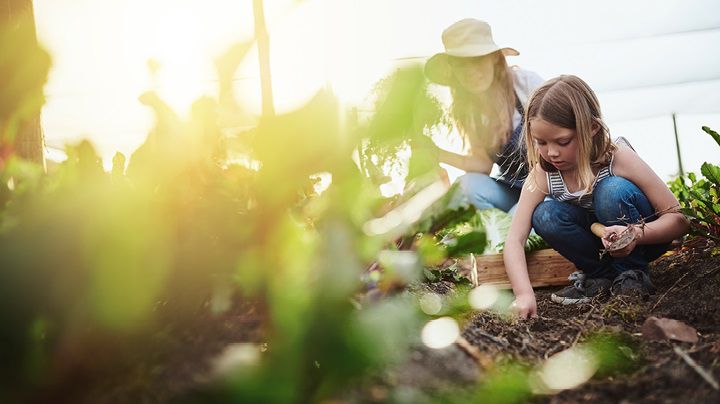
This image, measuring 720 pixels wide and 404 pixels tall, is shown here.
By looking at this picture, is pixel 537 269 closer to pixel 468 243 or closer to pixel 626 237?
pixel 626 237

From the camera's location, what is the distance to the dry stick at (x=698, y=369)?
0.85 metres

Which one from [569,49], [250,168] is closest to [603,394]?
[250,168]

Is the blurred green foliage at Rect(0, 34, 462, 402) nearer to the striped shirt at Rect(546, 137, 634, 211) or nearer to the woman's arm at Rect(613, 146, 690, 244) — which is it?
the woman's arm at Rect(613, 146, 690, 244)

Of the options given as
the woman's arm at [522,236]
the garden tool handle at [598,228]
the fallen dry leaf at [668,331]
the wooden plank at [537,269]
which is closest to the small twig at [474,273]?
the wooden plank at [537,269]

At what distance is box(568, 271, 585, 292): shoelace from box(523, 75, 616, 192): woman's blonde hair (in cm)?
36

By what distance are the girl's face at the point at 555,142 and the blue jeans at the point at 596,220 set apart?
19 centimetres

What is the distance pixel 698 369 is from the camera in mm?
933

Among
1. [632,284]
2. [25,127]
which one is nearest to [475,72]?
[632,284]

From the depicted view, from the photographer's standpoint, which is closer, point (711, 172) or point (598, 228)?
point (711, 172)

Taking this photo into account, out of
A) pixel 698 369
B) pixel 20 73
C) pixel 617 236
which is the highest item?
pixel 20 73

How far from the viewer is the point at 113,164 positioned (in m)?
0.91

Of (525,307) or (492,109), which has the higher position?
(492,109)

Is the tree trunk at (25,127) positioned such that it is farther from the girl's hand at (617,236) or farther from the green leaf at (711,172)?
the green leaf at (711,172)

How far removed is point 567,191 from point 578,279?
1.15 feet
